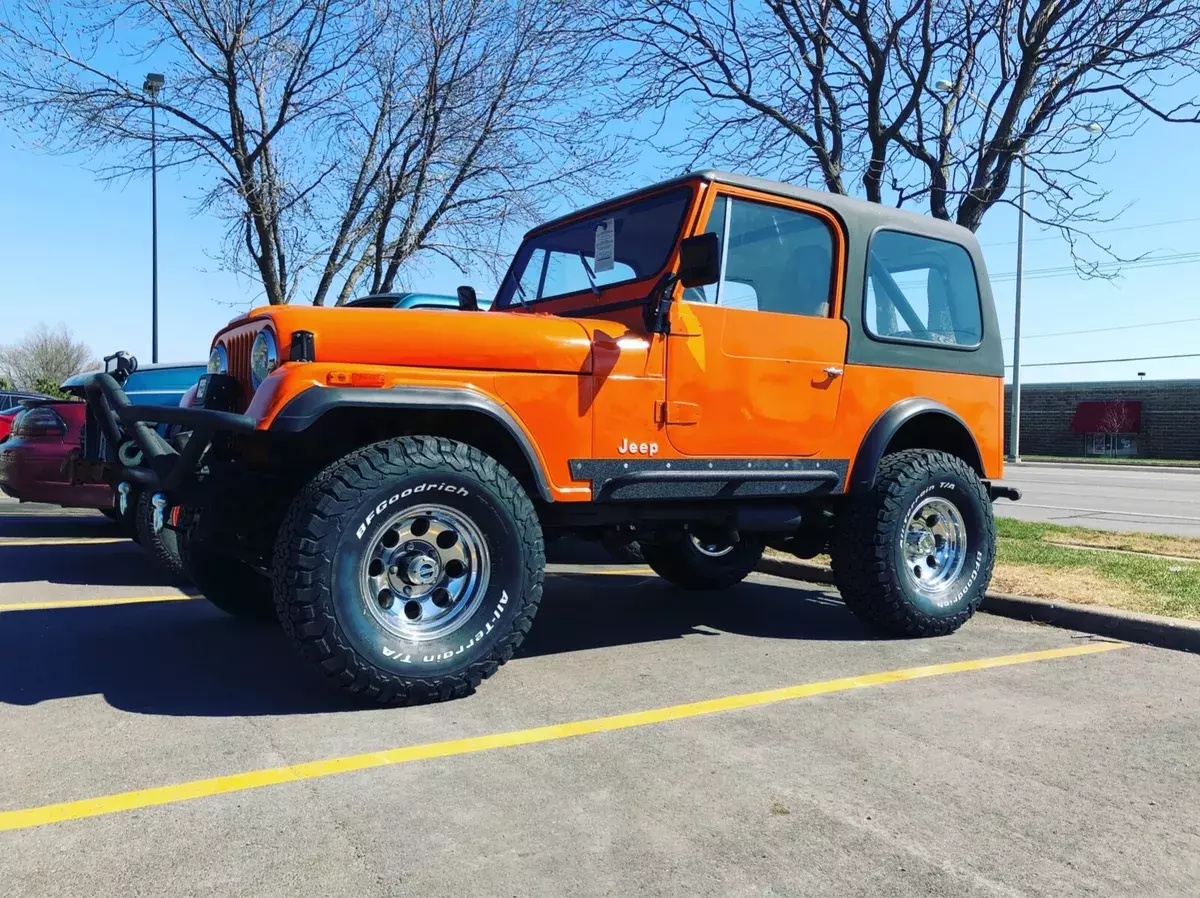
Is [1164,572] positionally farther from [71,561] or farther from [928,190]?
[71,561]

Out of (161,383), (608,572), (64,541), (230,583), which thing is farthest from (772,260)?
(64,541)

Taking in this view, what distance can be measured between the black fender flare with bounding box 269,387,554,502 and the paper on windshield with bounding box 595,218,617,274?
1346 mm

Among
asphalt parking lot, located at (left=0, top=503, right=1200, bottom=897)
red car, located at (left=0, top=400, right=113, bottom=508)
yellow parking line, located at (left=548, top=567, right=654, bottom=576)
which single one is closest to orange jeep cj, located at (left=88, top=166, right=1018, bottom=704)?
asphalt parking lot, located at (left=0, top=503, right=1200, bottom=897)

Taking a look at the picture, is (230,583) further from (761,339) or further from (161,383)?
(161,383)

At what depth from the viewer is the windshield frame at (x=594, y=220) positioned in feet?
15.3

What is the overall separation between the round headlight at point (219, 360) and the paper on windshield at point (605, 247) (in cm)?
187

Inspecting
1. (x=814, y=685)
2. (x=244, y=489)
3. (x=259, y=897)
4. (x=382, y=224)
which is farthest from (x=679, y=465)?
(x=382, y=224)

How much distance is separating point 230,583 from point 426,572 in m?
1.77

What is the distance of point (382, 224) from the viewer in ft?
39.1

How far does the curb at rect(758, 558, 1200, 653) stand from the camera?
199 inches

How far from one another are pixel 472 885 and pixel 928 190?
7180mm

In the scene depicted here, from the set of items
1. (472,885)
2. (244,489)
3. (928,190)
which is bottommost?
(472,885)

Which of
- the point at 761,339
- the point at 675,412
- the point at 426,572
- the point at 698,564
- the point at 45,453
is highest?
the point at 761,339

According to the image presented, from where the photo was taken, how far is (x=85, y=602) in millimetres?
5906
